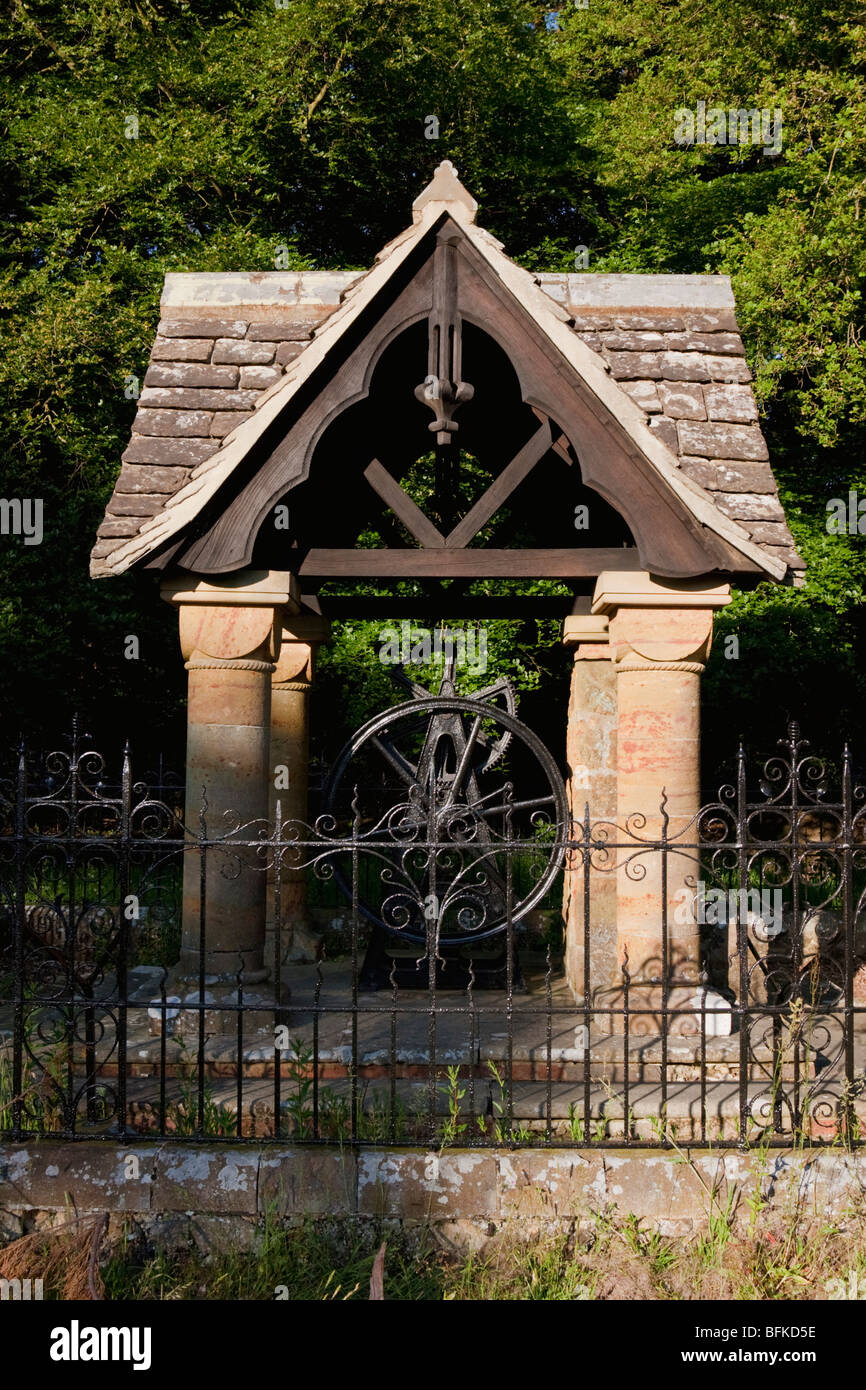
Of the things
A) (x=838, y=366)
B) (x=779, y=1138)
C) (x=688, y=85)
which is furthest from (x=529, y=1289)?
(x=688, y=85)

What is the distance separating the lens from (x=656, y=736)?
5.49 metres

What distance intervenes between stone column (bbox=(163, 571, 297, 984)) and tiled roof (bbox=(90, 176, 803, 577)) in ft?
1.62

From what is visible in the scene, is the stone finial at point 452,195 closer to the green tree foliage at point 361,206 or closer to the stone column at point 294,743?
the stone column at point 294,743

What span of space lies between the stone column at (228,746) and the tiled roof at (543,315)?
1.62 feet

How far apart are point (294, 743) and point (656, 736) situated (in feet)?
9.09

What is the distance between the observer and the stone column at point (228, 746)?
5414 millimetres

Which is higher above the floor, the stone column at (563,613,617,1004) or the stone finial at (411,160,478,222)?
the stone finial at (411,160,478,222)

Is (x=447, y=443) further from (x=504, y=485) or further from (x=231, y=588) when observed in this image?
(x=231, y=588)

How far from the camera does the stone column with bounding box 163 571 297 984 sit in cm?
541

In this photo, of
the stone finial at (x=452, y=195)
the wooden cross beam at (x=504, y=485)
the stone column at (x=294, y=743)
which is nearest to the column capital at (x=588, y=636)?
the wooden cross beam at (x=504, y=485)

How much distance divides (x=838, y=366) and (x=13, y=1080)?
11.5 meters

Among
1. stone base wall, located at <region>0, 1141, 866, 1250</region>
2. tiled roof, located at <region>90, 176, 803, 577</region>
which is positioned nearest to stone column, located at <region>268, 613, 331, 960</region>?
tiled roof, located at <region>90, 176, 803, 577</region>

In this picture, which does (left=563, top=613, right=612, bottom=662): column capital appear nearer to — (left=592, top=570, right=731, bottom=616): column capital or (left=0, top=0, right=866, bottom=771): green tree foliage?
(left=592, top=570, right=731, bottom=616): column capital

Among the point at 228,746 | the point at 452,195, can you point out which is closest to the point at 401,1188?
the point at 228,746
